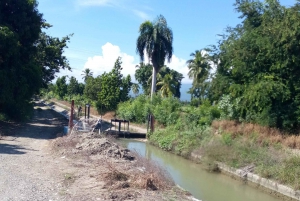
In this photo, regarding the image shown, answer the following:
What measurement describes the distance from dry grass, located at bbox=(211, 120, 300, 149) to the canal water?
342cm

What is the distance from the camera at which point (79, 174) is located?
13188 mm

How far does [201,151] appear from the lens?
947 inches

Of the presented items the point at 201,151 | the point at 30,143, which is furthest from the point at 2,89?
the point at 201,151

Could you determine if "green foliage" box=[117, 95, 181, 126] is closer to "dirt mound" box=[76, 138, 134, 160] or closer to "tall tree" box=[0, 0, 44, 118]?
"tall tree" box=[0, 0, 44, 118]

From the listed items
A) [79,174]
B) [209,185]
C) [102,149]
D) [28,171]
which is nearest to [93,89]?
[102,149]

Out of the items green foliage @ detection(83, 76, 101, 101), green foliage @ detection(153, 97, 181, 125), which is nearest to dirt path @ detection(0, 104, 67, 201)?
green foliage @ detection(153, 97, 181, 125)

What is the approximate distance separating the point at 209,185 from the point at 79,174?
24.9 ft

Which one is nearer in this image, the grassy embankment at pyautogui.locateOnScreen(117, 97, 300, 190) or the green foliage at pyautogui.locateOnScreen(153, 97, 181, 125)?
the grassy embankment at pyautogui.locateOnScreen(117, 97, 300, 190)

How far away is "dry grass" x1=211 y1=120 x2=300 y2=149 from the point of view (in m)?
21.1

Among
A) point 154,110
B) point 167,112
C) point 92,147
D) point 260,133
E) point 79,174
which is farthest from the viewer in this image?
point 154,110

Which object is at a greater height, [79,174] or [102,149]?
[102,149]

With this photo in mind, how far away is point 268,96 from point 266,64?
7.49 feet

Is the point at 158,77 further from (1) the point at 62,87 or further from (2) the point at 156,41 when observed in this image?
(1) the point at 62,87

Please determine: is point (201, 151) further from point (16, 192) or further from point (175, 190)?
point (16, 192)
